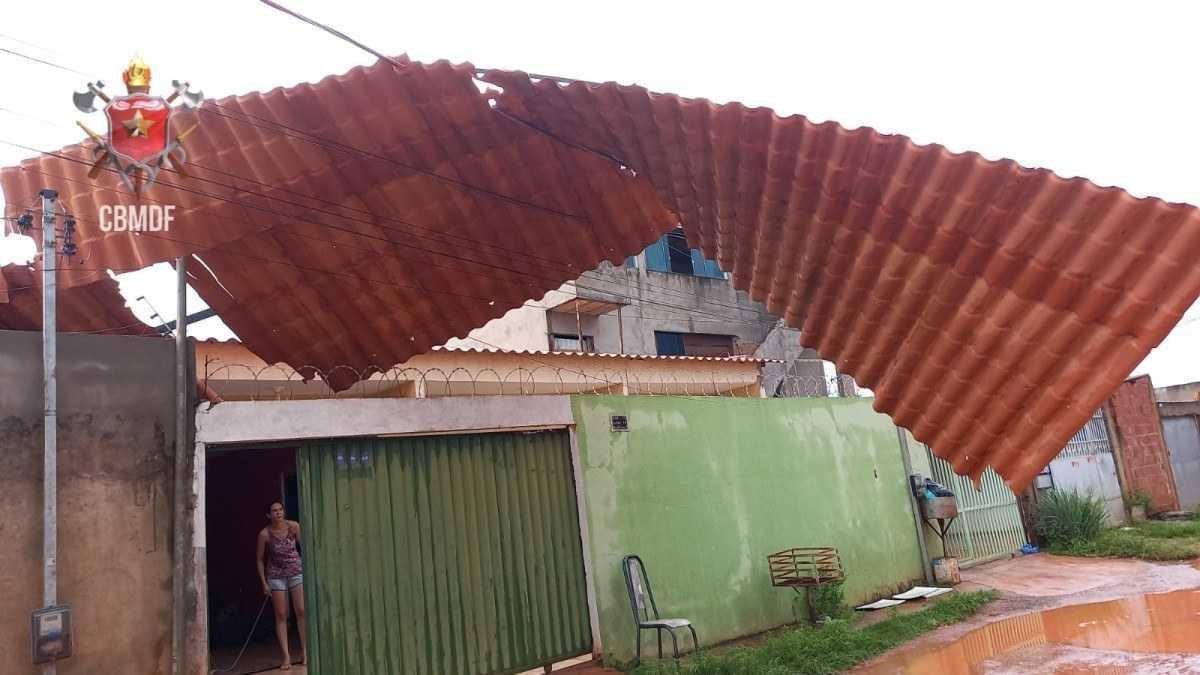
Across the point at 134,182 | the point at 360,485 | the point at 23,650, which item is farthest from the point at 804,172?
the point at 23,650

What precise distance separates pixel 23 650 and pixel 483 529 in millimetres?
3144

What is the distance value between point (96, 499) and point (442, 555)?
98.5 inches

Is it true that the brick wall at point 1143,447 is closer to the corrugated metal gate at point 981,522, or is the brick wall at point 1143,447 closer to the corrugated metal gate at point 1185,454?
the corrugated metal gate at point 1185,454

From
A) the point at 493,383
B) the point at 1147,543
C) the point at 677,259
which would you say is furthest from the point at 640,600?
the point at 677,259

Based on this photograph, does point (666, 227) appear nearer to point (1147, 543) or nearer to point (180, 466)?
point (180, 466)

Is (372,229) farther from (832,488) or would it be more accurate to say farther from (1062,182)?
(832,488)

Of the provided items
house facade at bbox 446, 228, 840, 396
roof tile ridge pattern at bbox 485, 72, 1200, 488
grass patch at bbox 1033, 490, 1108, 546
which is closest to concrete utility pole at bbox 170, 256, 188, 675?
roof tile ridge pattern at bbox 485, 72, 1200, 488

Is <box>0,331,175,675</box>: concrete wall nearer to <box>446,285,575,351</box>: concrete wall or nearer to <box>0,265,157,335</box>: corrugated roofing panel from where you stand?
<box>0,265,157,335</box>: corrugated roofing panel

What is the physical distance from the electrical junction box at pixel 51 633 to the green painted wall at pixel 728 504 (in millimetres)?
3943

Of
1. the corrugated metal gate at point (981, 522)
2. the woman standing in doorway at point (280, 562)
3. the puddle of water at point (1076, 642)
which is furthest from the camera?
the corrugated metal gate at point (981, 522)

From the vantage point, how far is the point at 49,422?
173 inches

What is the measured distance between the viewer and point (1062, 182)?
9.62ft

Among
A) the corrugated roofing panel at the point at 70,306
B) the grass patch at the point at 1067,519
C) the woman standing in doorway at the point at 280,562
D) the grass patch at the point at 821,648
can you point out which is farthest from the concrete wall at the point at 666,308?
the corrugated roofing panel at the point at 70,306

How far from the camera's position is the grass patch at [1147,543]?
10.7 metres
